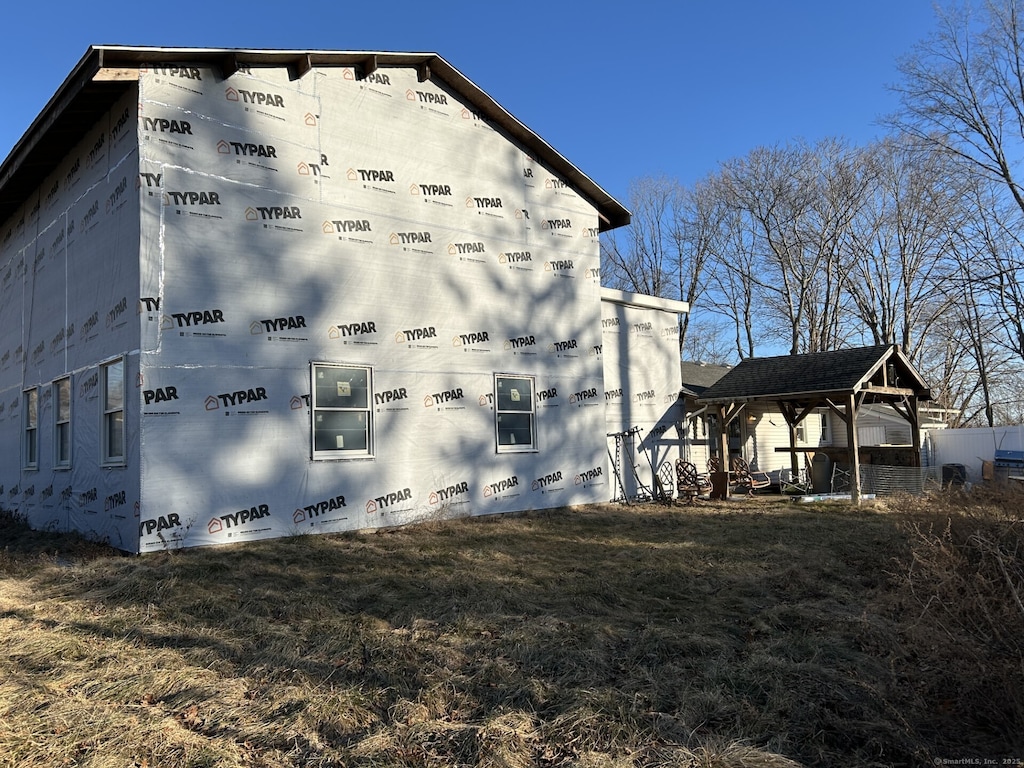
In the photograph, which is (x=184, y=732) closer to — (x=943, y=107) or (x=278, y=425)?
(x=278, y=425)

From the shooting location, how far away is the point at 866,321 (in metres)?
31.8

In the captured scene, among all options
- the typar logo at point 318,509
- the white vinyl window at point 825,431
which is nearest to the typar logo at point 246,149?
the typar logo at point 318,509

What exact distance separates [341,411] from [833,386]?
1051 centimetres

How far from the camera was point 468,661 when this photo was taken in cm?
472

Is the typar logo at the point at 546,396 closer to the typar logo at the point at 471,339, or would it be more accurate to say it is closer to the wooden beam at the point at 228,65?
the typar logo at the point at 471,339

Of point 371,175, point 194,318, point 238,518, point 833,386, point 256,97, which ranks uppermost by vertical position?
point 256,97

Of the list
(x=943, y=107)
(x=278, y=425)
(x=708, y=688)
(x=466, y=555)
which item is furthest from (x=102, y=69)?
(x=943, y=107)

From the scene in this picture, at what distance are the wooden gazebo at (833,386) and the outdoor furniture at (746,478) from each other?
3.08 ft

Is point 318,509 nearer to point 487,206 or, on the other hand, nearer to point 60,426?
point 60,426

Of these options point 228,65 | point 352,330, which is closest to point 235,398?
point 352,330

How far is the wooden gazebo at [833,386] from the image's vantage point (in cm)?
1466

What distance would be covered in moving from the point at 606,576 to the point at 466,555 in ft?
6.23

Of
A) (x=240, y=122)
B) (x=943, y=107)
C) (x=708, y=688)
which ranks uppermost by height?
(x=943, y=107)

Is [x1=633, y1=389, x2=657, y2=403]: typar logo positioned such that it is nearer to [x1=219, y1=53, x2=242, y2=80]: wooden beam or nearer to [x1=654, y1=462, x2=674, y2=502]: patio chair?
[x1=654, y1=462, x2=674, y2=502]: patio chair
